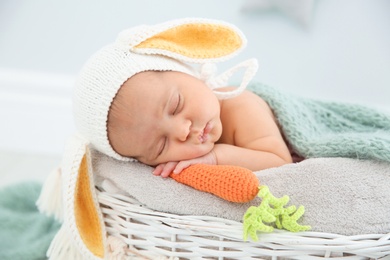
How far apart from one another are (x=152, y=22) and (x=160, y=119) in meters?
0.93

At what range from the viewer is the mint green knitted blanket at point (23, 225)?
1.47 meters

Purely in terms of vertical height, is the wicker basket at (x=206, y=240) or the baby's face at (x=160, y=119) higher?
the baby's face at (x=160, y=119)

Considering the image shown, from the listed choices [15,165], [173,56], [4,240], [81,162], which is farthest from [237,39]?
[15,165]

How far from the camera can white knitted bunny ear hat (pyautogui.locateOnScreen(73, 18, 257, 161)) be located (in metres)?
1.16

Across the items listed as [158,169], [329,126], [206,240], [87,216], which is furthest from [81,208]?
[329,126]

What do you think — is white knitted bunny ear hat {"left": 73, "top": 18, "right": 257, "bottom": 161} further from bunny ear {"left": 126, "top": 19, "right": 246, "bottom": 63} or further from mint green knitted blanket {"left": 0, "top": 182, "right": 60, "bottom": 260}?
mint green knitted blanket {"left": 0, "top": 182, "right": 60, "bottom": 260}

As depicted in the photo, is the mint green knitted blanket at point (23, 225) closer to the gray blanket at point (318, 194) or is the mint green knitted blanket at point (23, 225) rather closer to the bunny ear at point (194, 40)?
the gray blanket at point (318, 194)

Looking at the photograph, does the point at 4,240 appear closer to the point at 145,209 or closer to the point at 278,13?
the point at 145,209

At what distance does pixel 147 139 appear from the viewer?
116cm

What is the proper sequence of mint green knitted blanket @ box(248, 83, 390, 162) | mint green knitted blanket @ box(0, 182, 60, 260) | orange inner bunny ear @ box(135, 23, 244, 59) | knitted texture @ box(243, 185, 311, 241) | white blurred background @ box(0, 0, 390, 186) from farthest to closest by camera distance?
white blurred background @ box(0, 0, 390, 186) → mint green knitted blanket @ box(0, 182, 60, 260) → orange inner bunny ear @ box(135, 23, 244, 59) → mint green knitted blanket @ box(248, 83, 390, 162) → knitted texture @ box(243, 185, 311, 241)

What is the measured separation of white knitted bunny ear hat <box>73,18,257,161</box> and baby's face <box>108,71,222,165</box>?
0.02m

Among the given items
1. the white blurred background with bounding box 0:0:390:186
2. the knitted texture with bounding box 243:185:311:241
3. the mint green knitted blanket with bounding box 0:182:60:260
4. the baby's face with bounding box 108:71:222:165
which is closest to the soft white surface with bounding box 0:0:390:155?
the white blurred background with bounding box 0:0:390:186

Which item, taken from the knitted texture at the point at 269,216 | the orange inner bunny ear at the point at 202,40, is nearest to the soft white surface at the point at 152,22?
the orange inner bunny ear at the point at 202,40

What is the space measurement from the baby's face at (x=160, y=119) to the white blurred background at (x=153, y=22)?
78 centimetres
